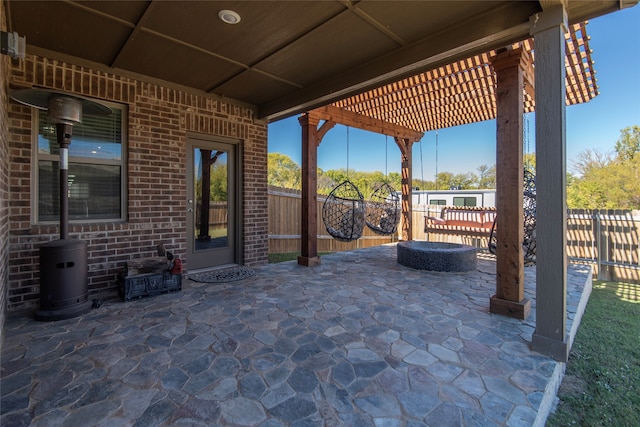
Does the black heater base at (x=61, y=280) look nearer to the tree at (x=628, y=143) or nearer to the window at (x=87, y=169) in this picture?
the window at (x=87, y=169)

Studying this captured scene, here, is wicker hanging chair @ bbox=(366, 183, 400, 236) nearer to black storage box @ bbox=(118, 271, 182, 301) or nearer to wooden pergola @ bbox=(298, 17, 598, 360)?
wooden pergola @ bbox=(298, 17, 598, 360)

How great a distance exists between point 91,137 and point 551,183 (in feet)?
15.8

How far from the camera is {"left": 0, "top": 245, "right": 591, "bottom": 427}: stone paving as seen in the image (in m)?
1.56

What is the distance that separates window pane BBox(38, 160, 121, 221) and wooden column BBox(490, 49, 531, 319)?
4.53 metres

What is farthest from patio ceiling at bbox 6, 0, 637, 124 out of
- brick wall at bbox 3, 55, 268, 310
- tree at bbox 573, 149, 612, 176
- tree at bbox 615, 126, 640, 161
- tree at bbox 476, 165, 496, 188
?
tree at bbox 476, 165, 496, 188

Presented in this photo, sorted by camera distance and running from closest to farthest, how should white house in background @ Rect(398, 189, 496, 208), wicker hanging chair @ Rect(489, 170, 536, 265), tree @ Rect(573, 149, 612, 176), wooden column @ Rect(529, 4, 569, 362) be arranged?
wooden column @ Rect(529, 4, 569, 362) → wicker hanging chair @ Rect(489, 170, 536, 265) → tree @ Rect(573, 149, 612, 176) → white house in background @ Rect(398, 189, 496, 208)

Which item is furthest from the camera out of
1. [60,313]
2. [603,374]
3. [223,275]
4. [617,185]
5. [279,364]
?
[617,185]

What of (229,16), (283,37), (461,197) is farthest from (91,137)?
(461,197)

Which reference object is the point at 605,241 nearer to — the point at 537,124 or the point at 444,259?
the point at 444,259

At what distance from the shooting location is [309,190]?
516cm

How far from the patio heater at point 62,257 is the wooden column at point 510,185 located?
164 inches

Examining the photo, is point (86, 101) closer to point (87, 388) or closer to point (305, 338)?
point (87, 388)

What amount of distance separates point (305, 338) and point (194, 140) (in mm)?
3463

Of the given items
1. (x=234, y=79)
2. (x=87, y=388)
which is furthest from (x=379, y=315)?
(x=234, y=79)
